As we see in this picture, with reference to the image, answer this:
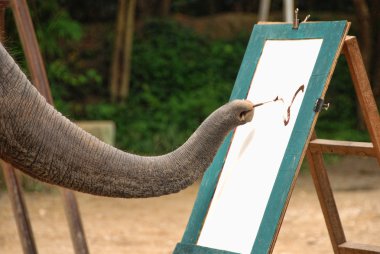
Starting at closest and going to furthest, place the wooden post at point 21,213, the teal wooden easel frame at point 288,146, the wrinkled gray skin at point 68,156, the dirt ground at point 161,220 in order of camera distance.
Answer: the wrinkled gray skin at point 68,156
the teal wooden easel frame at point 288,146
the wooden post at point 21,213
the dirt ground at point 161,220

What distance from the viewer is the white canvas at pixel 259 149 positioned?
3957 mm

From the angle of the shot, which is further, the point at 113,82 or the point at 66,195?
the point at 113,82

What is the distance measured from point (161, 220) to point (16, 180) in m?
2.67

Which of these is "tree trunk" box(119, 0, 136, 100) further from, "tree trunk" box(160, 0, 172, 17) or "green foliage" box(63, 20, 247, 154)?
"tree trunk" box(160, 0, 172, 17)

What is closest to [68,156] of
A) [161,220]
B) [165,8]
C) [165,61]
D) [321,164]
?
[321,164]

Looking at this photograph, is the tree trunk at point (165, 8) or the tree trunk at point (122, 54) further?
the tree trunk at point (165, 8)

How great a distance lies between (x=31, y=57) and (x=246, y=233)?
181cm

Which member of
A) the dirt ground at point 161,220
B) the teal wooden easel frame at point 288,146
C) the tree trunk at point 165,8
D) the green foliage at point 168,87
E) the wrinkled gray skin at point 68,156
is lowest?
the wrinkled gray skin at point 68,156

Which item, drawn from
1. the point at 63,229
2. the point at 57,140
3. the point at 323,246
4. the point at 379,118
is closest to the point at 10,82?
the point at 57,140

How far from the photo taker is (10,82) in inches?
106

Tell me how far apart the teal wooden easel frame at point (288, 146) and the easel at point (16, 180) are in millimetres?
1194

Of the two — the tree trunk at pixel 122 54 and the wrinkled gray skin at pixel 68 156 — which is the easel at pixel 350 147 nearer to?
the wrinkled gray skin at pixel 68 156

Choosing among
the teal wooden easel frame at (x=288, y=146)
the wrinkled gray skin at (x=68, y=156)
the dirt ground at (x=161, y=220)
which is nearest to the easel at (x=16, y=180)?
the teal wooden easel frame at (x=288, y=146)

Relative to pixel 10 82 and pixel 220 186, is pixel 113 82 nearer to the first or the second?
pixel 220 186
